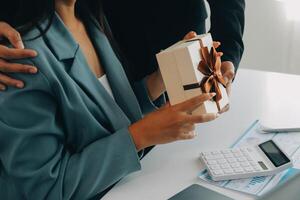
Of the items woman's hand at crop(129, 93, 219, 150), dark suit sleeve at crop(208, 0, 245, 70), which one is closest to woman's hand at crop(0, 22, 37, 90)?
woman's hand at crop(129, 93, 219, 150)

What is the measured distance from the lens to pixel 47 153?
2.31 ft

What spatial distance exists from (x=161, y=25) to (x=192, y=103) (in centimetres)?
45

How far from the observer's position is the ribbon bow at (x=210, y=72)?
2.43ft

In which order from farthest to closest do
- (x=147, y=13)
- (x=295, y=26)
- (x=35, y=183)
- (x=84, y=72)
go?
(x=295, y=26)
(x=147, y=13)
(x=84, y=72)
(x=35, y=183)

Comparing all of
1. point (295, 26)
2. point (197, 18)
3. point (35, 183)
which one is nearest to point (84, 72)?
point (35, 183)

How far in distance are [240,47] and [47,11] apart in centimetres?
60

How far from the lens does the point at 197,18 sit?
1.10 meters

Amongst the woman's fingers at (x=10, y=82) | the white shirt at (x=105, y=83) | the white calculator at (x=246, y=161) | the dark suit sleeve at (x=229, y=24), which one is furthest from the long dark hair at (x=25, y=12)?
the dark suit sleeve at (x=229, y=24)

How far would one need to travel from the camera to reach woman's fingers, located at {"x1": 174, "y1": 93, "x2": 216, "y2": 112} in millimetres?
711

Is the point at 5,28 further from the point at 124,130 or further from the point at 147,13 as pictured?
the point at 147,13

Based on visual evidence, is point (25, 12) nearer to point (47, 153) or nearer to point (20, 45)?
point (20, 45)

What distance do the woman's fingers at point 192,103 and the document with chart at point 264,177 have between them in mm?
140

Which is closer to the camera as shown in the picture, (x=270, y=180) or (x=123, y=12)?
(x=270, y=180)

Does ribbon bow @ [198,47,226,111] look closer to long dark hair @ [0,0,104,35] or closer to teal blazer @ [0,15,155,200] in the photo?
teal blazer @ [0,15,155,200]
